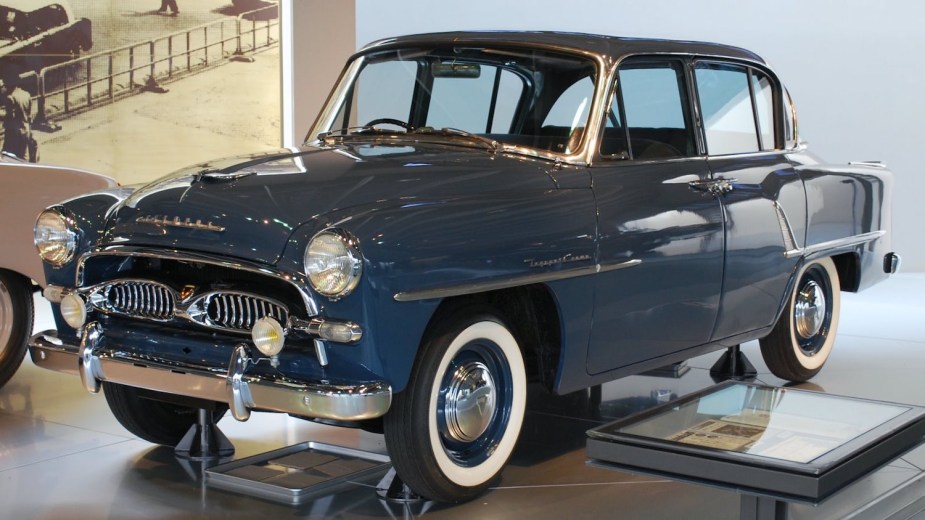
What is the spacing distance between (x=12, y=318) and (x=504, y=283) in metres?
2.90

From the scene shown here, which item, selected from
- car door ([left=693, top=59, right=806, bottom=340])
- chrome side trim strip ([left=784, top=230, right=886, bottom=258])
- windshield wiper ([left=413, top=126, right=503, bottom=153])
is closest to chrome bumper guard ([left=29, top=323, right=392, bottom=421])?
windshield wiper ([left=413, top=126, right=503, bottom=153])

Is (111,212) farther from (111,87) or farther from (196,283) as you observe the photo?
(111,87)

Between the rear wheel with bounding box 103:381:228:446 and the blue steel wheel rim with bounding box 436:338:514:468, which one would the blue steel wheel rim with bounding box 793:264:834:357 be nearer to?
the blue steel wheel rim with bounding box 436:338:514:468

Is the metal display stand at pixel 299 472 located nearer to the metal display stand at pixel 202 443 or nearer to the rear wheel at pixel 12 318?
the metal display stand at pixel 202 443

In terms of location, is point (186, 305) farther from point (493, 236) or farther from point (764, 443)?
point (764, 443)

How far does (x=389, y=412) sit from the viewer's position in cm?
369

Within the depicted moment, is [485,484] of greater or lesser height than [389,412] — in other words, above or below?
below

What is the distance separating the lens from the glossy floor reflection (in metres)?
3.87

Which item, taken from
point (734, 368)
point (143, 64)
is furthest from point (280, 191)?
point (143, 64)

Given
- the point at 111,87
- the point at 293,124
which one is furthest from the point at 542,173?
the point at 111,87

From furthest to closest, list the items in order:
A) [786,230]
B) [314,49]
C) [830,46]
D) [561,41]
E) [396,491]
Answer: [830,46]
[314,49]
[786,230]
[561,41]
[396,491]

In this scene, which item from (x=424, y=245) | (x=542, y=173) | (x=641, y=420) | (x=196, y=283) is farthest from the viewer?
(x=542, y=173)

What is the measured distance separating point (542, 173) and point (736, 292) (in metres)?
1.28

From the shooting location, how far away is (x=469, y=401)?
3.86m
